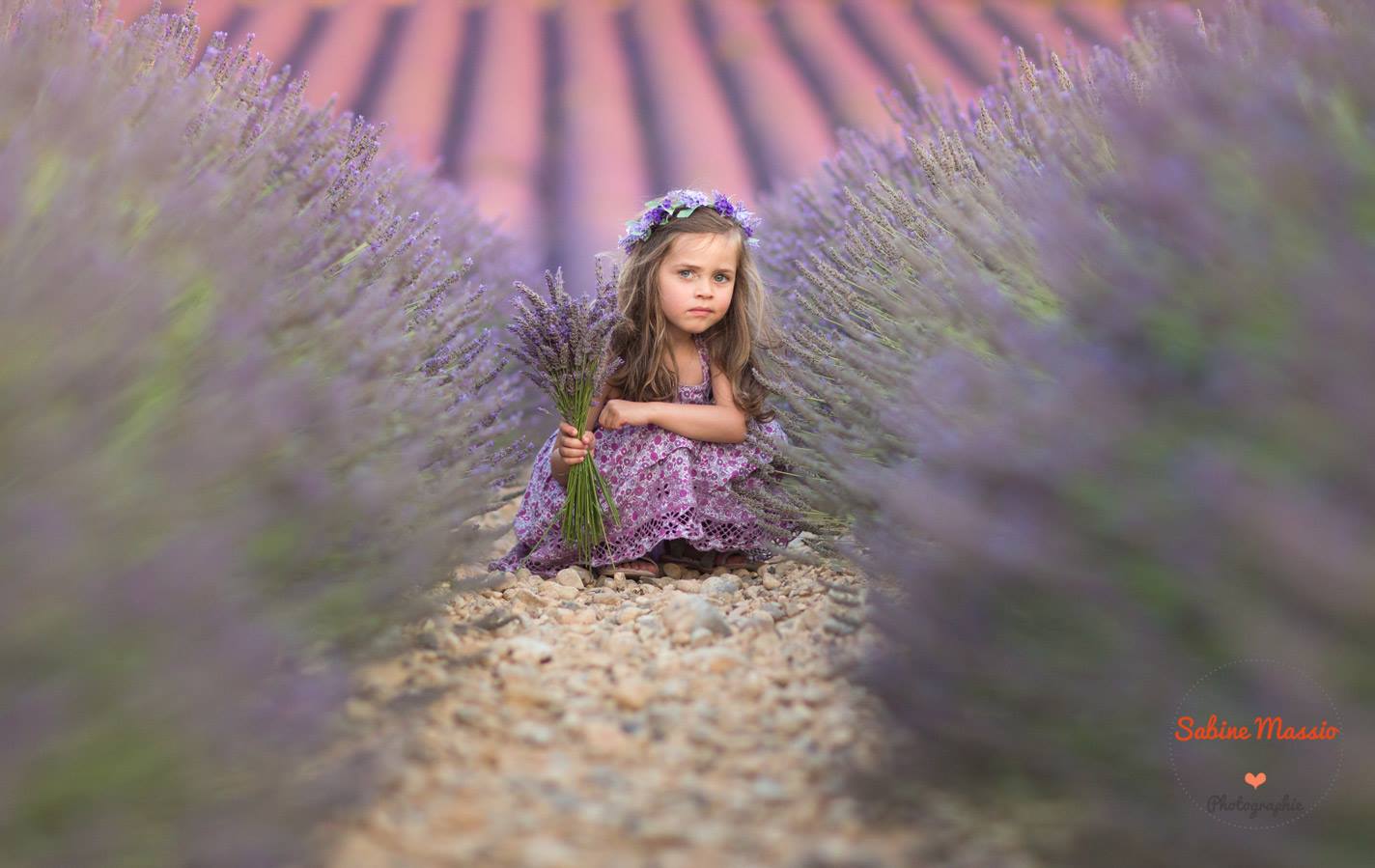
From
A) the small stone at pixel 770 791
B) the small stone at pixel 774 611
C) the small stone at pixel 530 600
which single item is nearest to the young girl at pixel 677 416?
the small stone at pixel 530 600

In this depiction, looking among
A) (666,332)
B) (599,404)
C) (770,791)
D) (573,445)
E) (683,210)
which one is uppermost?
(683,210)

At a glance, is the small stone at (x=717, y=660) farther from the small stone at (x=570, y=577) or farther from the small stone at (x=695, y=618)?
the small stone at (x=570, y=577)

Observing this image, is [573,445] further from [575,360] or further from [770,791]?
[770,791]

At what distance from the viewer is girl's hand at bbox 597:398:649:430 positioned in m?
2.70

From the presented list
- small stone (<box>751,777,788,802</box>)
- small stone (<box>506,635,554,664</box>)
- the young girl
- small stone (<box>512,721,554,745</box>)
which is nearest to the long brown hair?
Answer: the young girl

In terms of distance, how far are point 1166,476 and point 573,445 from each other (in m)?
1.74

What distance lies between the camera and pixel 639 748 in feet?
4.58

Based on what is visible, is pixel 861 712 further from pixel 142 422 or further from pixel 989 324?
pixel 142 422

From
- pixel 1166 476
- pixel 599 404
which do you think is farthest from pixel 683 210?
pixel 1166 476

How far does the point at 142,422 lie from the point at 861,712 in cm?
84

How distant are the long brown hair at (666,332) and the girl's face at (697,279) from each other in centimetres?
3

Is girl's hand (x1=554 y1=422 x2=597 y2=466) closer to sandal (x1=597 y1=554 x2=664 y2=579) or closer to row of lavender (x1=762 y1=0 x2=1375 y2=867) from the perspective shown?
sandal (x1=597 y1=554 x2=664 y2=579)

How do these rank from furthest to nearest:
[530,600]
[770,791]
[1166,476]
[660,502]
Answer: [660,502], [530,600], [770,791], [1166,476]

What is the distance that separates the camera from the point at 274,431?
1187 mm
